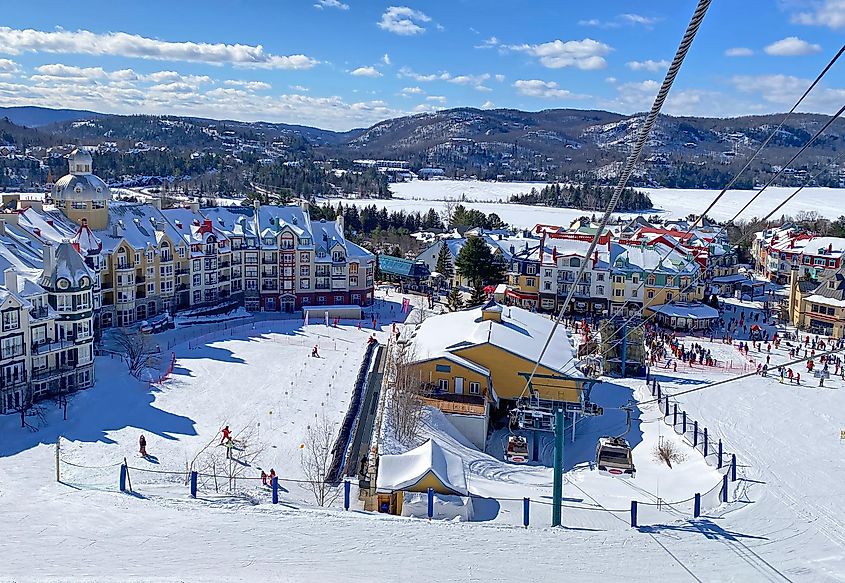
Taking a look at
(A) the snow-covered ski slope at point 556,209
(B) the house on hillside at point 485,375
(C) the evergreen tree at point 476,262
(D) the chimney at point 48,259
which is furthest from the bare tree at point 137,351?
(A) the snow-covered ski slope at point 556,209

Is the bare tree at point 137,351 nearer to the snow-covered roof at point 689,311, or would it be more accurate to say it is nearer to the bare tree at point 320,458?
the bare tree at point 320,458

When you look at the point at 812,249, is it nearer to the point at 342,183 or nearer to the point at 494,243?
the point at 494,243

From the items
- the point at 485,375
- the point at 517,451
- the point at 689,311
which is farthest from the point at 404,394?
the point at 689,311

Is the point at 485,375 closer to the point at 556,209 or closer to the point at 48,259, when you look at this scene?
the point at 48,259

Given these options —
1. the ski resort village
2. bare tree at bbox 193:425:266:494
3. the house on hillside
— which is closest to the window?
the ski resort village

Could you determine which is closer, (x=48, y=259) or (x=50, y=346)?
(x=50, y=346)

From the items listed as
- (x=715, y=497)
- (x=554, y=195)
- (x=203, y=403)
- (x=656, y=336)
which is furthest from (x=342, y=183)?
(x=715, y=497)

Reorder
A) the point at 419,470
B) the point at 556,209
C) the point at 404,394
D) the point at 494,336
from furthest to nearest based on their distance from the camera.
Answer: the point at 556,209 < the point at 494,336 < the point at 404,394 < the point at 419,470
